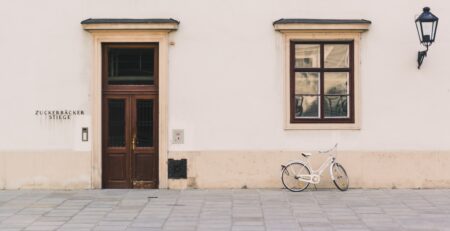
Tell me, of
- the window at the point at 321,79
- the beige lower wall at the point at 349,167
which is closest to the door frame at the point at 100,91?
the beige lower wall at the point at 349,167

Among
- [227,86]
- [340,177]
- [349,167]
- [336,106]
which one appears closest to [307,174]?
[340,177]

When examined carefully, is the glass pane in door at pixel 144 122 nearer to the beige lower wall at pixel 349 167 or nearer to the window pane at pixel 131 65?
the window pane at pixel 131 65

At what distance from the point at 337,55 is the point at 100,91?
4998 mm

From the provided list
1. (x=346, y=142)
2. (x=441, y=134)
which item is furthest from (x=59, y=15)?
(x=441, y=134)

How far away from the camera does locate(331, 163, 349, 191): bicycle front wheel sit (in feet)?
44.7

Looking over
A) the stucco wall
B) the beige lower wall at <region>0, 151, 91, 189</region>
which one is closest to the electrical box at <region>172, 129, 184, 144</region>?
the stucco wall

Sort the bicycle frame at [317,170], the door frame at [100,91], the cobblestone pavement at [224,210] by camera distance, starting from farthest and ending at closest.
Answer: the door frame at [100,91] < the bicycle frame at [317,170] < the cobblestone pavement at [224,210]

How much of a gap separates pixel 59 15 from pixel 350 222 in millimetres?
7405

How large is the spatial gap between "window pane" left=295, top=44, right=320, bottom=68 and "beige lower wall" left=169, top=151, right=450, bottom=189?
1.88m

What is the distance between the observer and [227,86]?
13852 millimetres

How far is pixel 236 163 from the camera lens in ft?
45.4

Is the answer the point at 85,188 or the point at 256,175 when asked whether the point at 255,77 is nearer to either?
the point at 256,175

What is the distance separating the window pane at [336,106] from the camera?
45.9ft

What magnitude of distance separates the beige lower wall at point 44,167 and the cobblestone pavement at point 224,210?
0.37 metres
